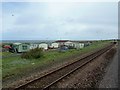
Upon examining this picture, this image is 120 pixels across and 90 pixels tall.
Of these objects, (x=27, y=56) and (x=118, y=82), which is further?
(x=27, y=56)

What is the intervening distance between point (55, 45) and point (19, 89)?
244 ft

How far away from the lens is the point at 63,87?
1301 cm

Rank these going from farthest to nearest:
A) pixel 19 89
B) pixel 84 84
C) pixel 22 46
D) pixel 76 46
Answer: pixel 76 46
pixel 22 46
pixel 84 84
pixel 19 89

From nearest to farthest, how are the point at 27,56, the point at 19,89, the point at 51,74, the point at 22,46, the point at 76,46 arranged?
the point at 19,89
the point at 51,74
the point at 27,56
the point at 22,46
the point at 76,46

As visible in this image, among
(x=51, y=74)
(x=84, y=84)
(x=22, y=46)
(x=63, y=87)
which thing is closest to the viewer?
(x=63, y=87)

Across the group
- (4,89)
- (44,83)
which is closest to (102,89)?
(44,83)

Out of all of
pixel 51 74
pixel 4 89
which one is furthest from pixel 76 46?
pixel 4 89

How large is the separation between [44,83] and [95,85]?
305 cm

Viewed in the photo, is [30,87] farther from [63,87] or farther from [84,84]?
[84,84]

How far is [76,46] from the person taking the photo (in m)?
82.1

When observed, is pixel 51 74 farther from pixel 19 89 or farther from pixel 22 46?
pixel 22 46

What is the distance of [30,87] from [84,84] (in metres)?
3.30

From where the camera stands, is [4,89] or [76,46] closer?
[4,89]

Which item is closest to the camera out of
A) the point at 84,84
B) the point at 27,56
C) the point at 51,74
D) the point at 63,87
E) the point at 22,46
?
the point at 63,87
